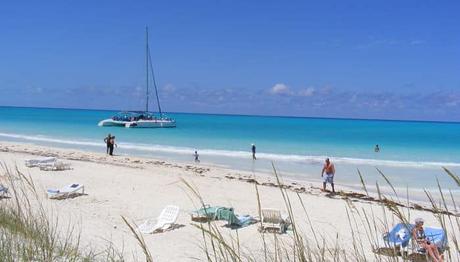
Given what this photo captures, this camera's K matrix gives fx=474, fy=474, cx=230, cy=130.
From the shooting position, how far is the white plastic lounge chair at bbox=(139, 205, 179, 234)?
422 inches

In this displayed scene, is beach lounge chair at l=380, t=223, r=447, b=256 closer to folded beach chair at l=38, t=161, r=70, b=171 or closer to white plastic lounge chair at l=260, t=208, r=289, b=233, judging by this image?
white plastic lounge chair at l=260, t=208, r=289, b=233

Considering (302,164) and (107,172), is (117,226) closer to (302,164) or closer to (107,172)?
(107,172)

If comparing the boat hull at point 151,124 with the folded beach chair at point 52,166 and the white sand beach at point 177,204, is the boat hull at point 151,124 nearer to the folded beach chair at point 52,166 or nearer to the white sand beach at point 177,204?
the white sand beach at point 177,204

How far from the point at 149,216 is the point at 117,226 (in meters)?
1.74

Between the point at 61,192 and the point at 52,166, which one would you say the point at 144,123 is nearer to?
the point at 52,166

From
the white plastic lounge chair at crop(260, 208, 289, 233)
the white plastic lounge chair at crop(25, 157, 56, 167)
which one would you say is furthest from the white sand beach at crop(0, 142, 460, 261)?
the white plastic lounge chair at crop(25, 157, 56, 167)

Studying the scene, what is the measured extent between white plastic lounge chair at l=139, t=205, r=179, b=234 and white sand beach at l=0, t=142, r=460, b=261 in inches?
8.8

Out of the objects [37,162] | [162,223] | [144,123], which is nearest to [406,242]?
[162,223]

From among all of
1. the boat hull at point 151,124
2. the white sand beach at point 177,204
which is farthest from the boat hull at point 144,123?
the white sand beach at point 177,204

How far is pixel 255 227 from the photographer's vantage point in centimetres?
1147

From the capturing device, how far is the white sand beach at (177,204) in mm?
9281

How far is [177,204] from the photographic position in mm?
14453

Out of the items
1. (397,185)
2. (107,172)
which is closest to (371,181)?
(397,185)

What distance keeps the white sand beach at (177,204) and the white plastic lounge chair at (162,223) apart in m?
0.22
